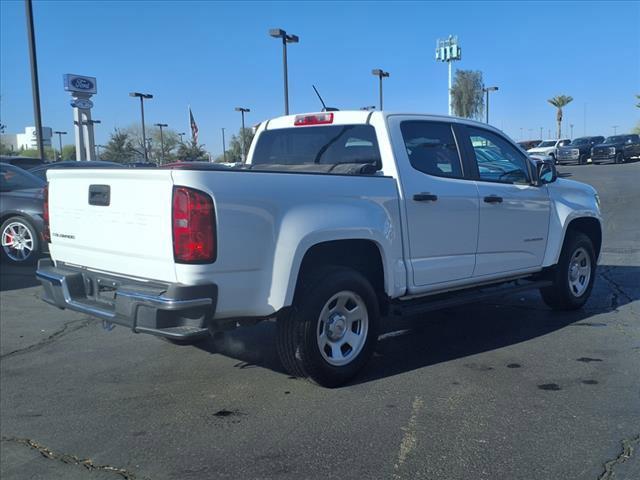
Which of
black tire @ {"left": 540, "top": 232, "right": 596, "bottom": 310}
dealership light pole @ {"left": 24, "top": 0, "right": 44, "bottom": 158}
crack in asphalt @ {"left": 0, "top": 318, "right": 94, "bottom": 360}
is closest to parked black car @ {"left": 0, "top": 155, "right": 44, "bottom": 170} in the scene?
dealership light pole @ {"left": 24, "top": 0, "right": 44, "bottom": 158}

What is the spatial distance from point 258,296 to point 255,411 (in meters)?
0.82

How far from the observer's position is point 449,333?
586 centimetres

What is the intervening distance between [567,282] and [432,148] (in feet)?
7.98

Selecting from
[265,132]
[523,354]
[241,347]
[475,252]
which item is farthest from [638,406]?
[265,132]

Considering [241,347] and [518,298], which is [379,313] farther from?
[518,298]

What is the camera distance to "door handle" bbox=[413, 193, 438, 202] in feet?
15.6

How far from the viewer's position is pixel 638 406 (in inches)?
159

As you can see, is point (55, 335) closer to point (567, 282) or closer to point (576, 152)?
point (567, 282)

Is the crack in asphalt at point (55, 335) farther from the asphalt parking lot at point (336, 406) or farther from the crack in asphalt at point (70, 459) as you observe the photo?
the crack in asphalt at point (70, 459)

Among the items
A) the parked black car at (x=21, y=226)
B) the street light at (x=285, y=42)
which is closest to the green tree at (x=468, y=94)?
the street light at (x=285, y=42)

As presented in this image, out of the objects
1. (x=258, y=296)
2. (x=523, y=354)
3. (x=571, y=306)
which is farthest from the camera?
(x=571, y=306)

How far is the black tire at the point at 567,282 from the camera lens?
251 inches

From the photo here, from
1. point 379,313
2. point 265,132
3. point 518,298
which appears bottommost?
point 518,298

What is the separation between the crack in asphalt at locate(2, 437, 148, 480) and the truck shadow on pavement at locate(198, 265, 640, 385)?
5.54 feet
